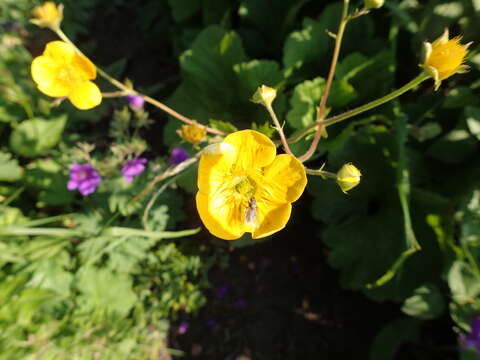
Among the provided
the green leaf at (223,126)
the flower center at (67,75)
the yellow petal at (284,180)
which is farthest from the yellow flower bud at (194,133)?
the flower center at (67,75)

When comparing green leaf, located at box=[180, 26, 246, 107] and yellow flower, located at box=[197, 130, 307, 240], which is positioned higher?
green leaf, located at box=[180, 26, 246, 107]

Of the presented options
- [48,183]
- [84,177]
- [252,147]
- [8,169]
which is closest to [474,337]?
[252,147]

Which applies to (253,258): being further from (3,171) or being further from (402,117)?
(3,171)

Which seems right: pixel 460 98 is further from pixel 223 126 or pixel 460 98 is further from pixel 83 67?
pixel 83 67

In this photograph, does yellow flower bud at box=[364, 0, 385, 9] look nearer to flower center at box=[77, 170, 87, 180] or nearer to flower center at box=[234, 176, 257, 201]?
flower center at box=[234, 176, 257, 201]

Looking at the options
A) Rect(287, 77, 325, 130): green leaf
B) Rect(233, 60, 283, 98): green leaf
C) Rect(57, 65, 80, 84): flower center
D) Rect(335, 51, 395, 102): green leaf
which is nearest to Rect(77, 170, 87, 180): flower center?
Rect(57, 65, 80, 84): flower center

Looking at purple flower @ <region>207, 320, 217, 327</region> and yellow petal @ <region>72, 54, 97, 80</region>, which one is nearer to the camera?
yellow petal @ <region>72, 54, 97, 80</region>

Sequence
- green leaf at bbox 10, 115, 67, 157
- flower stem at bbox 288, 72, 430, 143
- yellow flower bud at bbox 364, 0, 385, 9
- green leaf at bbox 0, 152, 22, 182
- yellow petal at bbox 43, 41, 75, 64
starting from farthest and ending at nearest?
green leaf at bbox 10, 115, 67, 157 < green leaf at bbox 0, 152, 22, 182 < yellow petal at bbox 43, 41, 75, 64 < yellow flower bud at bbox 364, 0, 385, 9 < flower stem at bbox 288, 72, 430, 143
